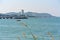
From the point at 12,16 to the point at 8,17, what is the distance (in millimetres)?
1796

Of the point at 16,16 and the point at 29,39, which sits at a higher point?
the point at 29,39

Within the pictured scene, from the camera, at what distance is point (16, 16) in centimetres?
9450

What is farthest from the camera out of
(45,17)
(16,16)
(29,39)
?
(45,17)

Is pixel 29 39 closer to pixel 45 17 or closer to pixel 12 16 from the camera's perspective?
pixel 12 16

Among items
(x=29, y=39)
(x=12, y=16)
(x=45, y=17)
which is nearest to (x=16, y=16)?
(x=12, y=16)

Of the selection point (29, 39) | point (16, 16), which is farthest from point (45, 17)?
point (29, 39)

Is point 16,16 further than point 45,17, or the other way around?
point 45,17

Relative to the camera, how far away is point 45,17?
109875 millimetres

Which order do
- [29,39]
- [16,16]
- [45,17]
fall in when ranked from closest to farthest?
1. [29,39]
2. [16,16]
3. [45,17]

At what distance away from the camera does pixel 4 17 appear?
9806 centimetres

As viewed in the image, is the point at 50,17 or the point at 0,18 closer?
the point at 0,18

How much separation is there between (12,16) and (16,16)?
1.66 m

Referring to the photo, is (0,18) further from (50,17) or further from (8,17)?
→ (50,17)

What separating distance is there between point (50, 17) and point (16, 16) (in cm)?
2274
